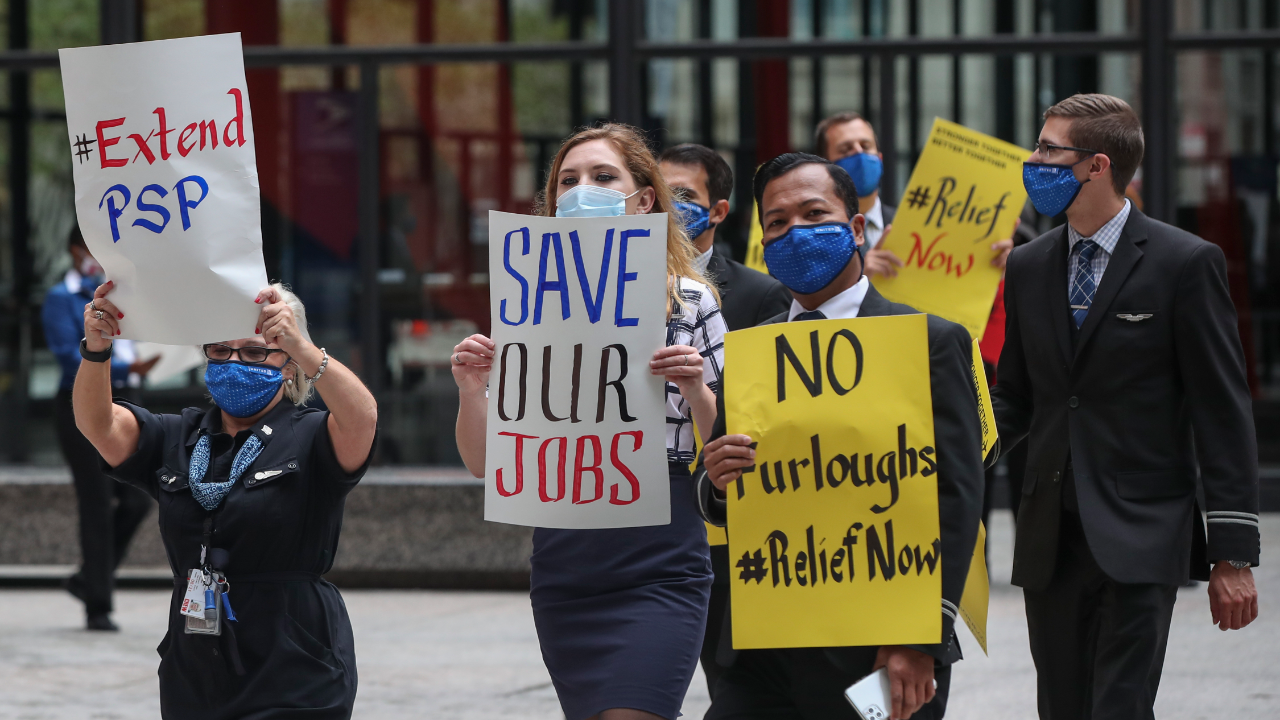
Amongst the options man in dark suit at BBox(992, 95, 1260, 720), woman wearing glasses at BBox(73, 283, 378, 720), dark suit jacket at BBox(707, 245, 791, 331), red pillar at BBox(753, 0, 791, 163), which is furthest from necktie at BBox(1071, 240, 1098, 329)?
red pillar at BBox(753, 0, 791, 163)

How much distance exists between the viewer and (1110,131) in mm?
3990

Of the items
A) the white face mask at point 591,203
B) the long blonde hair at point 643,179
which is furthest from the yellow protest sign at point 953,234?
the white face mask at point 591,203

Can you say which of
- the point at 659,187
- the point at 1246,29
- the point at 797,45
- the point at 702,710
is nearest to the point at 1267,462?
the point at 1246,29

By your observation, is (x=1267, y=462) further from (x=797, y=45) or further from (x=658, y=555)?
(x=658, y=555)

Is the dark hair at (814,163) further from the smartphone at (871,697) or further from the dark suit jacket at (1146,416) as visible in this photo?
the smartphone at (871,697)

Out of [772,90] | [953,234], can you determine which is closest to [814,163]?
[953,234]

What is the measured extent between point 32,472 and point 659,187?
7.84 metres

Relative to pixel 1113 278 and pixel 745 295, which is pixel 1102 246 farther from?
pixel 745 295

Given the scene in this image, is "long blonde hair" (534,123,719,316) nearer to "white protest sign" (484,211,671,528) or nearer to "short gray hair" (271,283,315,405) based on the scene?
"white protest sign" (484,211,671,528)

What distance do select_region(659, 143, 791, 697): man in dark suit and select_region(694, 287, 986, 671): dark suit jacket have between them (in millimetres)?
1450

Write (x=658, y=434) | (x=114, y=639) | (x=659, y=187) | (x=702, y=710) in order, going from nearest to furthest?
(x=658, y=434), (x=659, y=187), (x=702, y=710), (x=114, y=639)

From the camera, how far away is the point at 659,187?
3857mm

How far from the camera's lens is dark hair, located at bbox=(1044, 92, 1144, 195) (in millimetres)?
3990

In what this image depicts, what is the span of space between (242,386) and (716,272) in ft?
5.57
